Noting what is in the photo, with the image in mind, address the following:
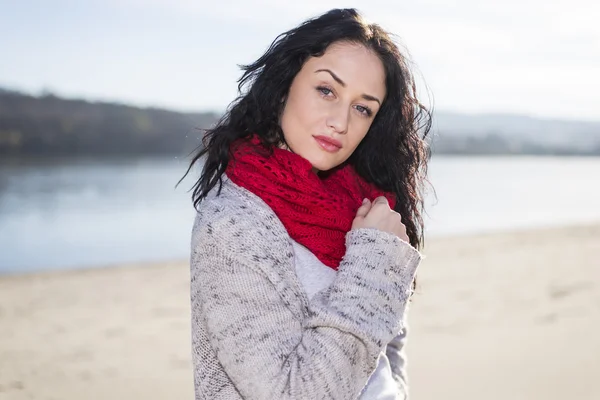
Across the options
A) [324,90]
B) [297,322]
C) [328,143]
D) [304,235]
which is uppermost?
[324,90]

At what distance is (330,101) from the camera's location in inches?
57.0

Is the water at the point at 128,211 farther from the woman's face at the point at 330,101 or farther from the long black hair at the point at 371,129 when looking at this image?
the woman's face at the point at 330,101

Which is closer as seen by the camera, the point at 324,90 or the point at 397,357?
the point at 324,90

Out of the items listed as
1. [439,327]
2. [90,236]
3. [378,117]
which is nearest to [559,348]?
[439,327]

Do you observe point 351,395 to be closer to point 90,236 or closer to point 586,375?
point 586,375

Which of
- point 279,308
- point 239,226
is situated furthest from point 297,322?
point 239,226

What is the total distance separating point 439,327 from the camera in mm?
4348

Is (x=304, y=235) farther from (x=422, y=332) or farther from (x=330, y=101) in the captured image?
(x=422, y=332)

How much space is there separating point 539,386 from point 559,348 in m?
0.57

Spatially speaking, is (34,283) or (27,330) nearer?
(27,330)

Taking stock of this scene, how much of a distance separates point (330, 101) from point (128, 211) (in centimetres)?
1036

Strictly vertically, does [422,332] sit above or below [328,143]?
below

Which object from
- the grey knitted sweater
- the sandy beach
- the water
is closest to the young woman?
the grey knitted sweater

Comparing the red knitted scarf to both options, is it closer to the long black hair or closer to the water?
the long black hair
